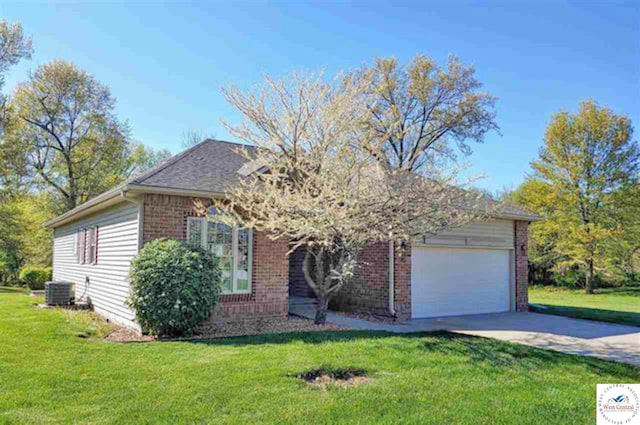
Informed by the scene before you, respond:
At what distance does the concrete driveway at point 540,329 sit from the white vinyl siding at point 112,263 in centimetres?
406

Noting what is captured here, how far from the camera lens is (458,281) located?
13.1m

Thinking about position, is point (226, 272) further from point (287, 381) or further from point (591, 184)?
point (591, 184)

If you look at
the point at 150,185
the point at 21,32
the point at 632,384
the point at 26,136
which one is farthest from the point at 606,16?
the point at 26,136

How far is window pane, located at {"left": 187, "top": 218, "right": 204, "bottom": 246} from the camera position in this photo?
31.7ft

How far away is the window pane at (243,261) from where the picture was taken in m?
10.2

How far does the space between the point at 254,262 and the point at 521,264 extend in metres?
8.63

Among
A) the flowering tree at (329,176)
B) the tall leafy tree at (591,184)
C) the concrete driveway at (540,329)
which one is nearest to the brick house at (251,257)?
the concrete driveway at (540,329)

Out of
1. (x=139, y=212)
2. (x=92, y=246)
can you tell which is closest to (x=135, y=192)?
(x=139, y=212)

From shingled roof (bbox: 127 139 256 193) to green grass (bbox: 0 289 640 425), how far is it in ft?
10.5

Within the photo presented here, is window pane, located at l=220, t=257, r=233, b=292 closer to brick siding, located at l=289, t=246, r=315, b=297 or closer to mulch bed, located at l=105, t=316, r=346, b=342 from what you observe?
mulch bed, located at l=105, t=316, r=346, b=342

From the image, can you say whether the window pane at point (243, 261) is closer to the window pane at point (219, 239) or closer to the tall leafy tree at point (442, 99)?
the window pane at point (219, 239)

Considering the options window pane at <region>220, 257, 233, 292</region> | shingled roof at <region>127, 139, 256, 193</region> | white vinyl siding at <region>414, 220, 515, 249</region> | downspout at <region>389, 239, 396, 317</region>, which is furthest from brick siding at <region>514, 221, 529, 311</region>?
window pane at <region>220, 257, 233, 292</region>

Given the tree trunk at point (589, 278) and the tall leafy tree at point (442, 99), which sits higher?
the tall leafy tree at point (442, 99)

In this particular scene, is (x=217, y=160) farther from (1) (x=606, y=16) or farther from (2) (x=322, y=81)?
(1) (x=606, y=16)
